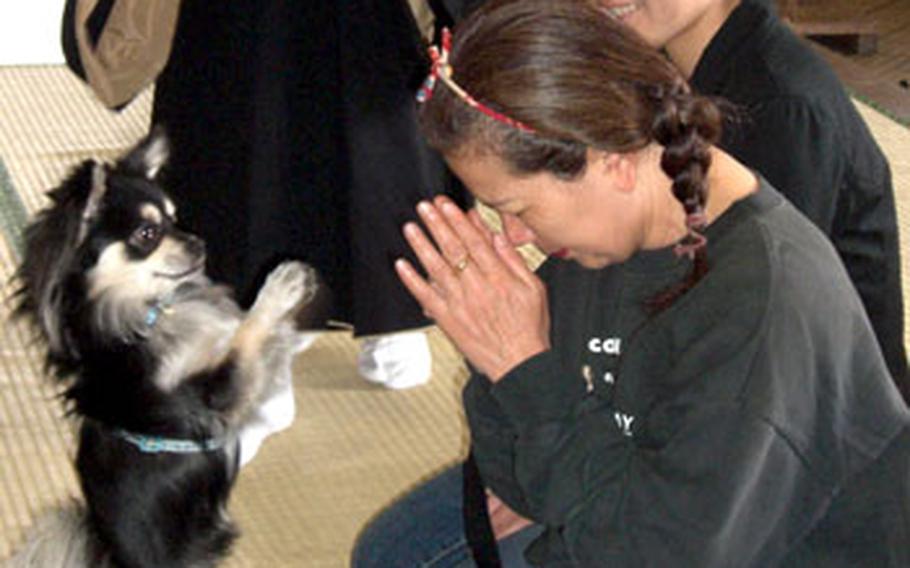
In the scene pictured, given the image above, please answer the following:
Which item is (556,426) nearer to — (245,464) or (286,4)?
(286,4)

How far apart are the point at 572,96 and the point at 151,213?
92cm

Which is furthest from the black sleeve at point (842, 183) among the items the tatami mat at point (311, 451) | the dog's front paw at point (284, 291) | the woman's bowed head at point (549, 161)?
the tatami mat at point (311, 451)

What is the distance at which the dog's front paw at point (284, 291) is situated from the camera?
1.88m

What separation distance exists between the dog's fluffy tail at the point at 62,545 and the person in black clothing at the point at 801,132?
3.26ft

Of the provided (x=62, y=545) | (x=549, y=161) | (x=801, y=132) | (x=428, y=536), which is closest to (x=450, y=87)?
(x=549, y=161)

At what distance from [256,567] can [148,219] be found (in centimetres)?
59

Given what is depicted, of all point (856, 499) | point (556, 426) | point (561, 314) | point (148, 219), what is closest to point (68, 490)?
point (148, 219)

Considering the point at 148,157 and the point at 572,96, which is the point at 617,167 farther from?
the point at 148,157

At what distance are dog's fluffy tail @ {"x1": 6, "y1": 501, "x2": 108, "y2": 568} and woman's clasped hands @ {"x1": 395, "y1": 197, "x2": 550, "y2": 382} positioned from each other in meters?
0.80

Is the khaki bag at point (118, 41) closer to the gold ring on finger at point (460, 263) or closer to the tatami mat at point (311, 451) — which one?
the tatami mat at point (311, 451)

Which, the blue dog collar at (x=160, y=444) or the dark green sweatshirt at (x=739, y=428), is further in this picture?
the blue dog collar at (x=160, y=444)

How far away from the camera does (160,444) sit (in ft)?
5.71

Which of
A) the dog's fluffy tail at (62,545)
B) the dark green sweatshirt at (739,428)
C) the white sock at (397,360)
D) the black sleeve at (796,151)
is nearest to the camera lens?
the dark green sweatshirt at (739,428)

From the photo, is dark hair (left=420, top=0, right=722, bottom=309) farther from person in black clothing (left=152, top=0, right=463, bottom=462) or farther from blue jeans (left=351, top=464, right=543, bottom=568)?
person in black clothing (left=152, top=0, right=463, bottom=462)
